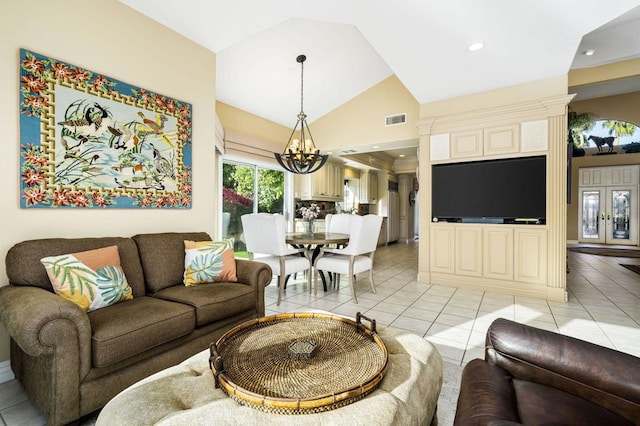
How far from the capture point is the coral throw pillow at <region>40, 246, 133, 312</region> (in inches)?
67.7

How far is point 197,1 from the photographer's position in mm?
2703

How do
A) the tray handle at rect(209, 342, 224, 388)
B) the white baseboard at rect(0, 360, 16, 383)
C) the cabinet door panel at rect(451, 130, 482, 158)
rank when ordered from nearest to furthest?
the tray handle at rect(209, 342, 224, 388) → the white baseboard at rect(0, 360, 16, 383) → the cabinet door panel at rect(451, 130, 482, 158)

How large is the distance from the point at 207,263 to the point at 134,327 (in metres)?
0.87

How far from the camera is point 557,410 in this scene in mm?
954

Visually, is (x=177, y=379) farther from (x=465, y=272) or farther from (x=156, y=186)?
(x=465, y=272)

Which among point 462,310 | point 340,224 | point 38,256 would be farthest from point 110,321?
point 340,224

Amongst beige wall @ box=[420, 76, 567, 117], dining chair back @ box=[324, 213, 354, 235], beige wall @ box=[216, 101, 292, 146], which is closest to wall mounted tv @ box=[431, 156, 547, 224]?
beige wall @ box=[420, 76, 567, 117]

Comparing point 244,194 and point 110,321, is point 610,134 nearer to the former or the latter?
point 244,194

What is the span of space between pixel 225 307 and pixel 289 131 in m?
4.37

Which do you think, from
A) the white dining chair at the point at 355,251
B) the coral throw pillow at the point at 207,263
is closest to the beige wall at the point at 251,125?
the white dining chair at the point at 355,251

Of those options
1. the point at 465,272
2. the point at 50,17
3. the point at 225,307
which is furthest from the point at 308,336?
the point at 465,272

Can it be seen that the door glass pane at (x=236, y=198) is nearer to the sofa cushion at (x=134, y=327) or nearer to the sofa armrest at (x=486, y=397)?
the sofa cushion at (x=134, y=327)

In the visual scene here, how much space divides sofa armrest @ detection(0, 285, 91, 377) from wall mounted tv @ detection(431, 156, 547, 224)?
4155mm

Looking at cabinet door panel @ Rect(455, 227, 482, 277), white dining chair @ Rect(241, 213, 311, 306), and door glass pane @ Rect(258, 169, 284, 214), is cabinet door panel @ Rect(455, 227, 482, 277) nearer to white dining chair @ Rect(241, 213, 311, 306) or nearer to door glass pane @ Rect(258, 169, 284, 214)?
white dining chair @ Rect(241, 213, 311, 306)
